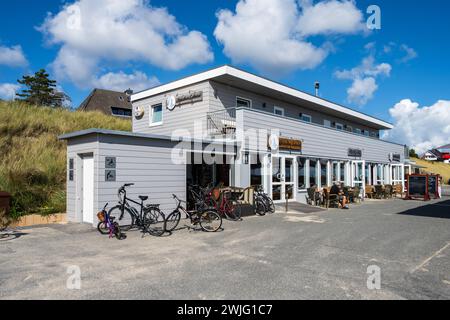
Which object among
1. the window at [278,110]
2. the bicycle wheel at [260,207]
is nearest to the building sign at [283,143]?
the bicycle wheel at [260,207]

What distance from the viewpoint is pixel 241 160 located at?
1303cm

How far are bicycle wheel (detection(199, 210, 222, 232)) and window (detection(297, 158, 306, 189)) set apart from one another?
7772mm

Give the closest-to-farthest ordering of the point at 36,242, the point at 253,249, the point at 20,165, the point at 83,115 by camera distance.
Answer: the point at 253,249 < the point at 36,242 < the point at 20,165 < the point at 83,115

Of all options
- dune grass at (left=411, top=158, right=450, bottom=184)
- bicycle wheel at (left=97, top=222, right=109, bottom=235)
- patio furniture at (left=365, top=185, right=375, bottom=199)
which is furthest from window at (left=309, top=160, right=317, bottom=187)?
dune grass at (left=411, top=158, right=450, bottom=184)

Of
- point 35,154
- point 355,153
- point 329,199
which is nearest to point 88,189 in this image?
point 35,154

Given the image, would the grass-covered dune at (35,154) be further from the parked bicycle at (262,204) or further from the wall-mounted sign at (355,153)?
the wall-mounted sign at (355,153)

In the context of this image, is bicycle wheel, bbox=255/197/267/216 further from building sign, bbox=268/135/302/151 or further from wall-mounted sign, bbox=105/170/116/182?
wall-mounted sign, bbox=105/170/116/182

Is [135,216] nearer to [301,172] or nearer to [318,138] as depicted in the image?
[301,172]

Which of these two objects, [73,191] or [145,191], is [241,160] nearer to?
[145,191]

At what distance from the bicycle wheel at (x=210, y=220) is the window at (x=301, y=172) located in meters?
7.77

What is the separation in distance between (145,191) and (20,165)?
5002 mm

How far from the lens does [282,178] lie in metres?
14.7
